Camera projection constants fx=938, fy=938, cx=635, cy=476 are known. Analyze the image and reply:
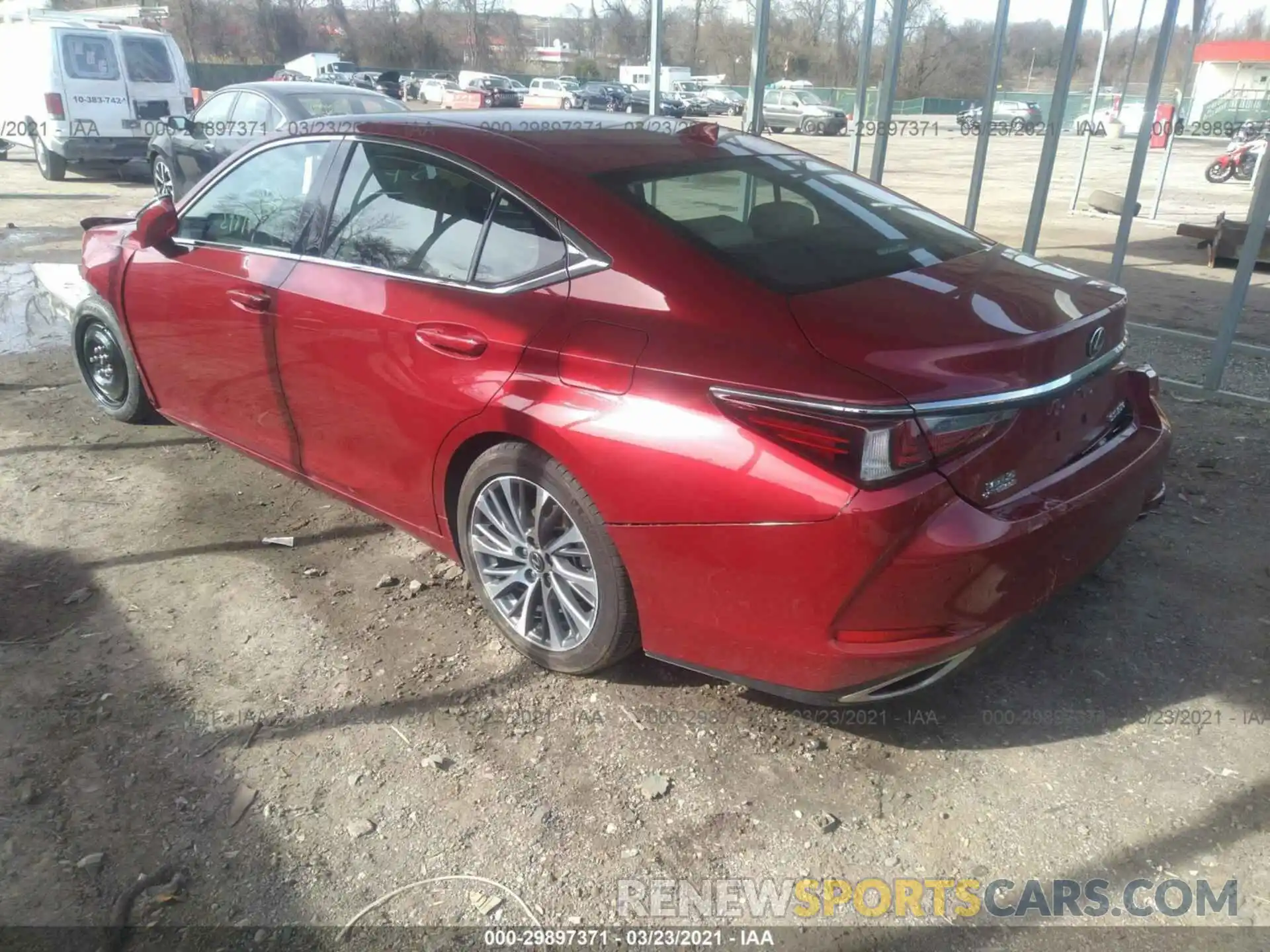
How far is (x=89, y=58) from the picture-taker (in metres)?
13.8

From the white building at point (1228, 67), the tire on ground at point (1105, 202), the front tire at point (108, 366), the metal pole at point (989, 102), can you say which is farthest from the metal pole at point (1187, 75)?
the white building at point (1228, 67)

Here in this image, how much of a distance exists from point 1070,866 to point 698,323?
1661mm

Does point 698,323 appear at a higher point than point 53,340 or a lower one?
higher

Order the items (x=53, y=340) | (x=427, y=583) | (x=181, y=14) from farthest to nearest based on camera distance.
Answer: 1. (x=181, y=14)
2. (x=53, y=340)
3. (x=427, y=583)

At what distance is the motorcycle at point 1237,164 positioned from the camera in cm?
1888

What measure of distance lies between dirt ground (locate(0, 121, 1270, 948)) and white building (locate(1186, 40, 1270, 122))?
102 feet

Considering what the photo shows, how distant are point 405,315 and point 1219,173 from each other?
848 inches

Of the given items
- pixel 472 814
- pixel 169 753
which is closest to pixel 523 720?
pixel 472 814

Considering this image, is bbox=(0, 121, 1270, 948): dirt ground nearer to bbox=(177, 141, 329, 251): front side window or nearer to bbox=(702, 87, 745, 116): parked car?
bbox=(177, 141, 329, 251): front side window

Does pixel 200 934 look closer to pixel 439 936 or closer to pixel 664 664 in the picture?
pixel 439 936

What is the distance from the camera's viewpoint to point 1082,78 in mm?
32281

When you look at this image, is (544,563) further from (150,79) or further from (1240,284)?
(150,79)

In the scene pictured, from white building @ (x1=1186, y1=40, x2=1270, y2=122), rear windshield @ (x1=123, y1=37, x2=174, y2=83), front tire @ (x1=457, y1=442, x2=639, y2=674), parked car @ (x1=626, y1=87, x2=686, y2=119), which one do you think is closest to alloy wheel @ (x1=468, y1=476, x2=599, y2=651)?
front tire @ (x1=457, y1=442, x2=639, y2=674)

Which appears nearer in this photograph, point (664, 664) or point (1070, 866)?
point (1070, 866)
